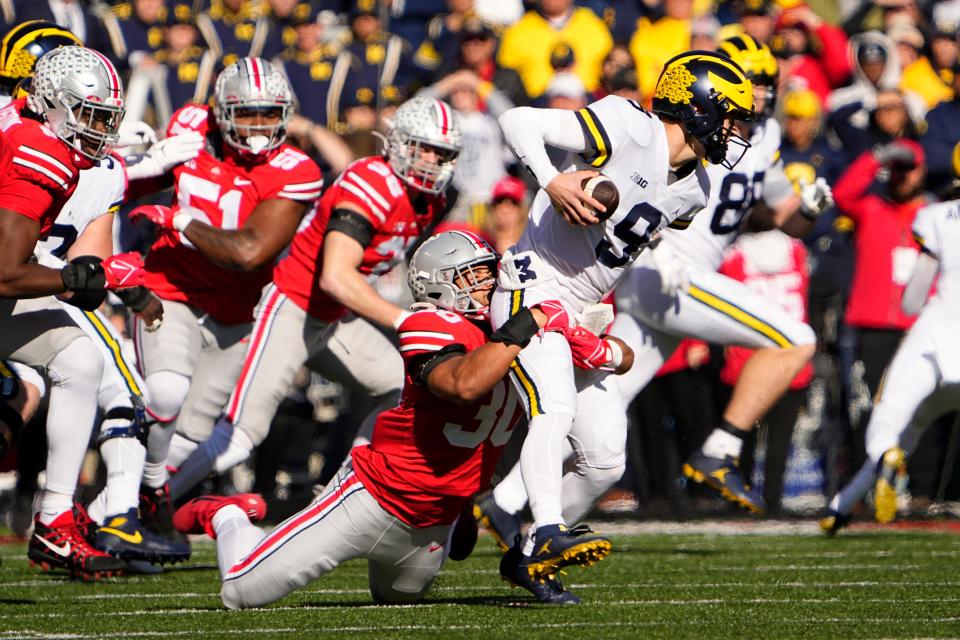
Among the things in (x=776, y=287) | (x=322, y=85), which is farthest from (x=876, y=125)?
(x=322, y=85)

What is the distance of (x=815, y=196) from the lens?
24.7 ft

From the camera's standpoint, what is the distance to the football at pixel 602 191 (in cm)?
557

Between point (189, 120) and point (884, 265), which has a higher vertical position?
point (884, 265)

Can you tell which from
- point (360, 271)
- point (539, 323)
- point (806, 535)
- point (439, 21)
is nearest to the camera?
point (539, 323)

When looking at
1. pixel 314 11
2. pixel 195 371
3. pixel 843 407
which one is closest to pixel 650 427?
pixel 843 407

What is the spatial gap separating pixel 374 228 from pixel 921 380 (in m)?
2.77

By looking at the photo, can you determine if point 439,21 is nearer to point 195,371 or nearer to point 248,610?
point 195,371

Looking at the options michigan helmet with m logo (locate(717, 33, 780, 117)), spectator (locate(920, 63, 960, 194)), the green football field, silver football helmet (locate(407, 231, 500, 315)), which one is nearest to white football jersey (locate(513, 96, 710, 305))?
silver football helmet (locate(407, 231, 500, 315))

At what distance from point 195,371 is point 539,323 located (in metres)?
2.94

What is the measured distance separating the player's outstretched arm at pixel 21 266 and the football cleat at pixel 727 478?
9.37 feet

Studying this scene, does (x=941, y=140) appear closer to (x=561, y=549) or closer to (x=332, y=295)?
(x=332, y=295)

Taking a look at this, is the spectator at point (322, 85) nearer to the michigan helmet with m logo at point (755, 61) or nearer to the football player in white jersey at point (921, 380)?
the michigan helmet with m logo at point (755, 61)

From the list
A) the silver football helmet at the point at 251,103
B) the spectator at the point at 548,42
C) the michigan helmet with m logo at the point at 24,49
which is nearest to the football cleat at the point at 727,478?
the silver football helmet at the point at 251,103

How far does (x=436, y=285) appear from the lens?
5.38 meters
